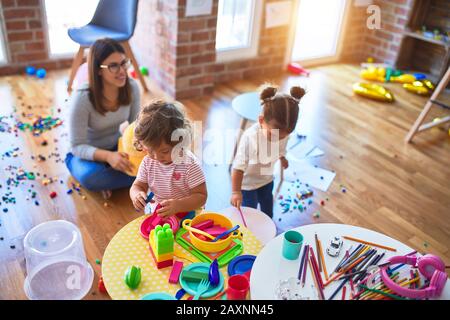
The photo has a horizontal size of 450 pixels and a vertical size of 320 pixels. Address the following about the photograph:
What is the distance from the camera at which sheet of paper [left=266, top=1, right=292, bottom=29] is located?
358cm

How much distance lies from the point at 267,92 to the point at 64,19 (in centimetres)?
243

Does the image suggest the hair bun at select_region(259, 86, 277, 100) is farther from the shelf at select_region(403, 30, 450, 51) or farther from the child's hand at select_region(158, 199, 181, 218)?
the shelf at select_region(403, 30, 450, 51)

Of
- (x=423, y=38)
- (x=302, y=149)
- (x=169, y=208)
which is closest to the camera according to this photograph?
(x=169, y=208)

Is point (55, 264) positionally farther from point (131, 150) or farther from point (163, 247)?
point (163, 247)

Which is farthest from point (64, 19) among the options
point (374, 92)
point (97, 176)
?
point (374, 92)

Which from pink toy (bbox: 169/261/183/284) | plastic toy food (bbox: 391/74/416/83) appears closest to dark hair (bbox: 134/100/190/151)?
pink toy (bbox: 169/261/183/284)

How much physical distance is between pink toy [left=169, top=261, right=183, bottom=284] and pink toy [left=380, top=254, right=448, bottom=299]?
0.55 m

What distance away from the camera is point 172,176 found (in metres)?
1.47

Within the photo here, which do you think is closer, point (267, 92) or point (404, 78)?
point (267, 92)

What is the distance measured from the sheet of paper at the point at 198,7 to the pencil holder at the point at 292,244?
2.09m

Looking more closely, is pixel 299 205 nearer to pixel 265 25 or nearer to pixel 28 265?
pixel 28 265

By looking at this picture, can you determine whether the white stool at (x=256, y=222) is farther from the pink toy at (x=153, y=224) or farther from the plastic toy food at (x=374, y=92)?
the plastic toy food at (x=374, y=92)

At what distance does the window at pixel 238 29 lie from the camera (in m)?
3.44

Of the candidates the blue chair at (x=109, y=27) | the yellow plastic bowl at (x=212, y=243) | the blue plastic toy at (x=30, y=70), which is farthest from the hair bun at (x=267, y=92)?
the blue plastic toy at (x=30, y=70)
